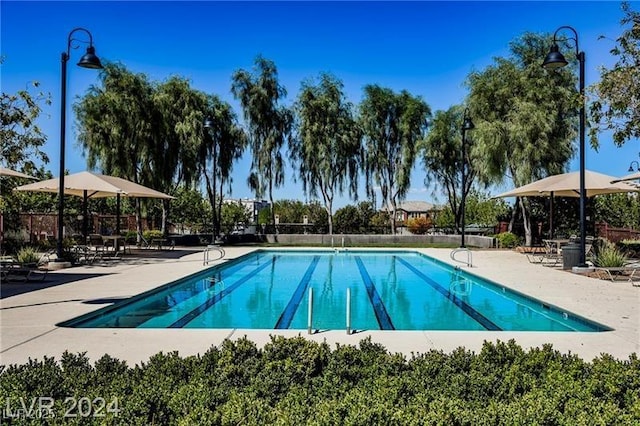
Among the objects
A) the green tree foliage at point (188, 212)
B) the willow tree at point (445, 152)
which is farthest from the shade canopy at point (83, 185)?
the green tree foliage at point (188, 212)

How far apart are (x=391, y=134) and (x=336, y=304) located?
2296cm

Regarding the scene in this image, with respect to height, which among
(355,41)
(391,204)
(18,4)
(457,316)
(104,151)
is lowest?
(457,316)

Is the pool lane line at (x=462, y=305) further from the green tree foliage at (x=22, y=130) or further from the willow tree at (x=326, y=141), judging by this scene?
the willow tree at (x=326, y=141)

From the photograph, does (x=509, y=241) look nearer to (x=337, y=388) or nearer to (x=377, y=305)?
(x=377, y=305)

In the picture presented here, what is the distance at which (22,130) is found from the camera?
1180cm

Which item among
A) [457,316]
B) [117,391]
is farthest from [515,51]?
[117,391]

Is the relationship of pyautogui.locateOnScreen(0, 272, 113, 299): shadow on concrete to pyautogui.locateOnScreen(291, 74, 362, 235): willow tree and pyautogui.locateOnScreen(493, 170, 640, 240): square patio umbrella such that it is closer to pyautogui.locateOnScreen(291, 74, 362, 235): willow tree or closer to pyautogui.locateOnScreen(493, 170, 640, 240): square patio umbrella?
pyautogui.locateOnScreen(493, 170, 640, 240): square patio umbrella

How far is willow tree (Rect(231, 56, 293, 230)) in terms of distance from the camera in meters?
28.9

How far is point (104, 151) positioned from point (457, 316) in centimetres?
1921

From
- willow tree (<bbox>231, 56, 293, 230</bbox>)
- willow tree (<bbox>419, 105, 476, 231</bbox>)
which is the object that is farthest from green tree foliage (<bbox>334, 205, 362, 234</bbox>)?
willow tree (<bbox>231, 56, 293, 230</bbox>)

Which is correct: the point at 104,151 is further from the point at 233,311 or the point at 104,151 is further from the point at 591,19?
the point at 591,19

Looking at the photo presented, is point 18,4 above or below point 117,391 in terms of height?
above

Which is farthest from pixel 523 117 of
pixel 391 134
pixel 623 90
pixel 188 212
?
pixel 188 212

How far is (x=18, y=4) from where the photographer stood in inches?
437
